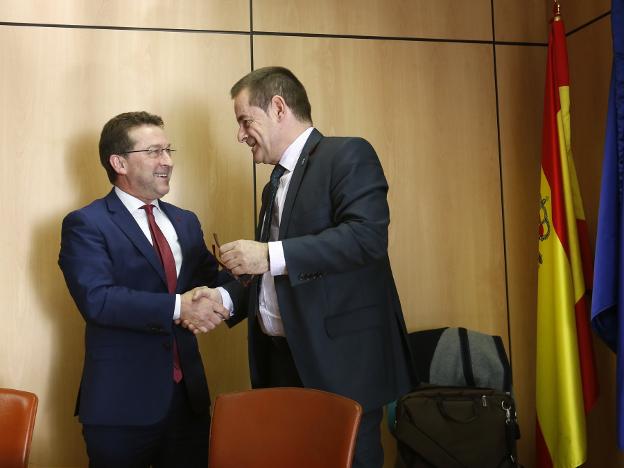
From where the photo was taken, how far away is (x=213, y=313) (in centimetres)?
274

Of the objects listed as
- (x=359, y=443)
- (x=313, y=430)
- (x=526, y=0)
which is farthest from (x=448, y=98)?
(x=313, y=430)

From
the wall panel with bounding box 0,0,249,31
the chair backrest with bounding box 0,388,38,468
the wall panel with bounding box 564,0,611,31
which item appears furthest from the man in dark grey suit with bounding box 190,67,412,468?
the wall panel with bounding box 564,0,611,31

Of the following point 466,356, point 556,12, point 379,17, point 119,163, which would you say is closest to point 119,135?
point 119,163

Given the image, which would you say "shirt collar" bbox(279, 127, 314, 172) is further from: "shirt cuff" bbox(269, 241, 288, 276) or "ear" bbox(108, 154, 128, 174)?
"ear" bbox(108, 154, 128, 174)

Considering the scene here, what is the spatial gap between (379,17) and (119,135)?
5.56 ft

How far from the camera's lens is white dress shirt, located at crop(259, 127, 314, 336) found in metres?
2.25

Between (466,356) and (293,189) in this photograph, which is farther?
(466,356)

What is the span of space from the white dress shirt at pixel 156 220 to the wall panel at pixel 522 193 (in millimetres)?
1966

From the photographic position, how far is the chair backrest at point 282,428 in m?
1.82

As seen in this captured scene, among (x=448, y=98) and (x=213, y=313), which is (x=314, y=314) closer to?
(x=213, y=313)

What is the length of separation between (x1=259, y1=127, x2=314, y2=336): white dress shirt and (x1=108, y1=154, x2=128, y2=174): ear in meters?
0.75

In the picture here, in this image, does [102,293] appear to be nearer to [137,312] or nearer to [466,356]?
[137,312]

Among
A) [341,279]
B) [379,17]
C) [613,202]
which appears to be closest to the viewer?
[341,279]

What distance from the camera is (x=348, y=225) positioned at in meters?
2.26
